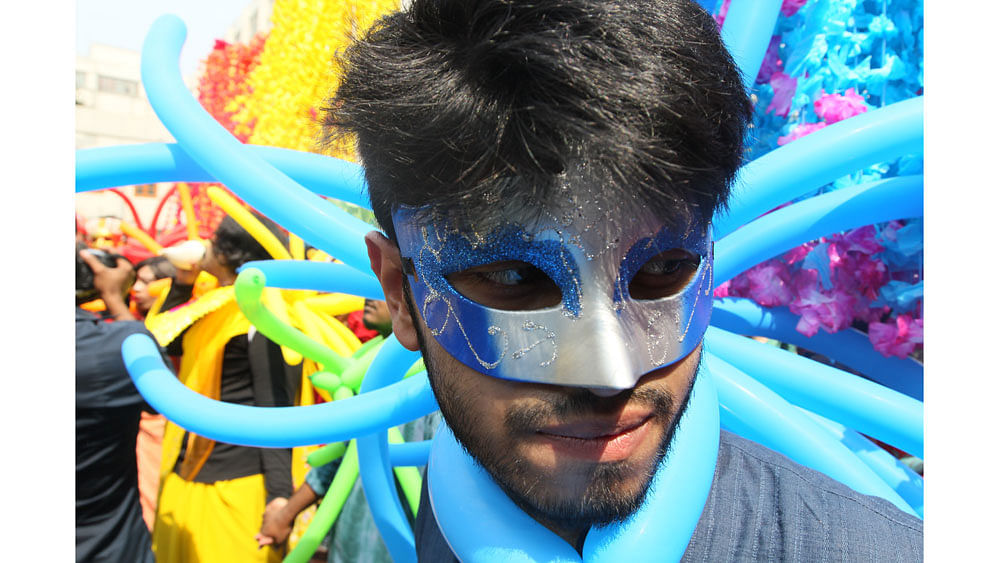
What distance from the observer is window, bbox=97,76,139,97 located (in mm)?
27891

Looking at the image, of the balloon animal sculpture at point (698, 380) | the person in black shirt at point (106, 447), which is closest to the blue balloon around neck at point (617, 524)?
the balloon animal sculpture at point (698, 380)

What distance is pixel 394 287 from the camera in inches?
42.5

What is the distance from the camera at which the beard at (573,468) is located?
81cm

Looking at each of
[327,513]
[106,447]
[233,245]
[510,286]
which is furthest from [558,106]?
[233,245]

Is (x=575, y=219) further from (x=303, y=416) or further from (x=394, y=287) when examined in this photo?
(x=303, y=416)

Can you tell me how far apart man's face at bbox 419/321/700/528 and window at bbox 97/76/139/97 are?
31.8 metres

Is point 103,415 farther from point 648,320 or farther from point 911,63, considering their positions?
point 911,63

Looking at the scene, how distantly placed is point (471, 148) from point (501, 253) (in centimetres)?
13

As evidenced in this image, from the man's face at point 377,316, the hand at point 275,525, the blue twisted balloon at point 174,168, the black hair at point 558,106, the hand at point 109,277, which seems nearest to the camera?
the black hair at point 558,106

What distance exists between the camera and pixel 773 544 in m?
0.91

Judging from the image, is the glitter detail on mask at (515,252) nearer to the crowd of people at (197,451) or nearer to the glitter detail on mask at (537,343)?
the glitter detail on mask at (537,343)

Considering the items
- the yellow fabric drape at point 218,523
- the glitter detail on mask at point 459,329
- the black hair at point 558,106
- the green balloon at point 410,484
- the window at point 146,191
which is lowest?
the window at point 146,191
